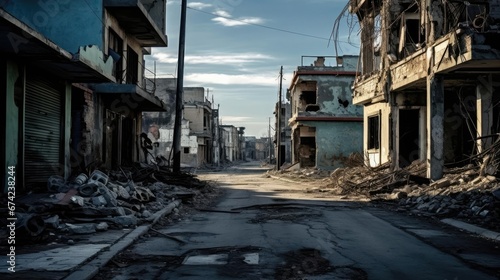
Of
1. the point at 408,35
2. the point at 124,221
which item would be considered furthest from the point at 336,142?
the point at 124,221

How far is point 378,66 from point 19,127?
16096 millimetres

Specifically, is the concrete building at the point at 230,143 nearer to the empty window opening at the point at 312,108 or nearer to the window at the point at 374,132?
the empty window opening at the point at 312,108

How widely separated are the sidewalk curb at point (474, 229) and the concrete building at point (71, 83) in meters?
8.71

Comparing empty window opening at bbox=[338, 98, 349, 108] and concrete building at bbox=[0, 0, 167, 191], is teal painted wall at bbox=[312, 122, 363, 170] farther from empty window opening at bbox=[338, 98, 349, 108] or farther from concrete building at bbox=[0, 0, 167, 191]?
concrete building at bbox=[0, 0, 167, 191]

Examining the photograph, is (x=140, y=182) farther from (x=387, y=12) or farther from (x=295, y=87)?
(x=295, y=87)

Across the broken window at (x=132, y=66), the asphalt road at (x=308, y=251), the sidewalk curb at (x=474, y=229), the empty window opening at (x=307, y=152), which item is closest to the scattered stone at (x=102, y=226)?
the asphalt road at (x=308, y=251)

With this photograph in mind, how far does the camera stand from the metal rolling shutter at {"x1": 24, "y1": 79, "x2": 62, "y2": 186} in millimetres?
13000

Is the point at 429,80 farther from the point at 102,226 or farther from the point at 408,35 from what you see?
the point at 102,226

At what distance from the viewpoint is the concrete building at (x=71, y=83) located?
38.0 ft

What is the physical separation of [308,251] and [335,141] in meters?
30.8

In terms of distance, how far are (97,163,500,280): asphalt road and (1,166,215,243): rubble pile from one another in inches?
38.6

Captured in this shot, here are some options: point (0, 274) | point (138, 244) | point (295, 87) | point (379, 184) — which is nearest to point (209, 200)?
point (379, 184)

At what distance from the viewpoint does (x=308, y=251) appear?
7.46 metres

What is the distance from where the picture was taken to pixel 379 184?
727 inches
